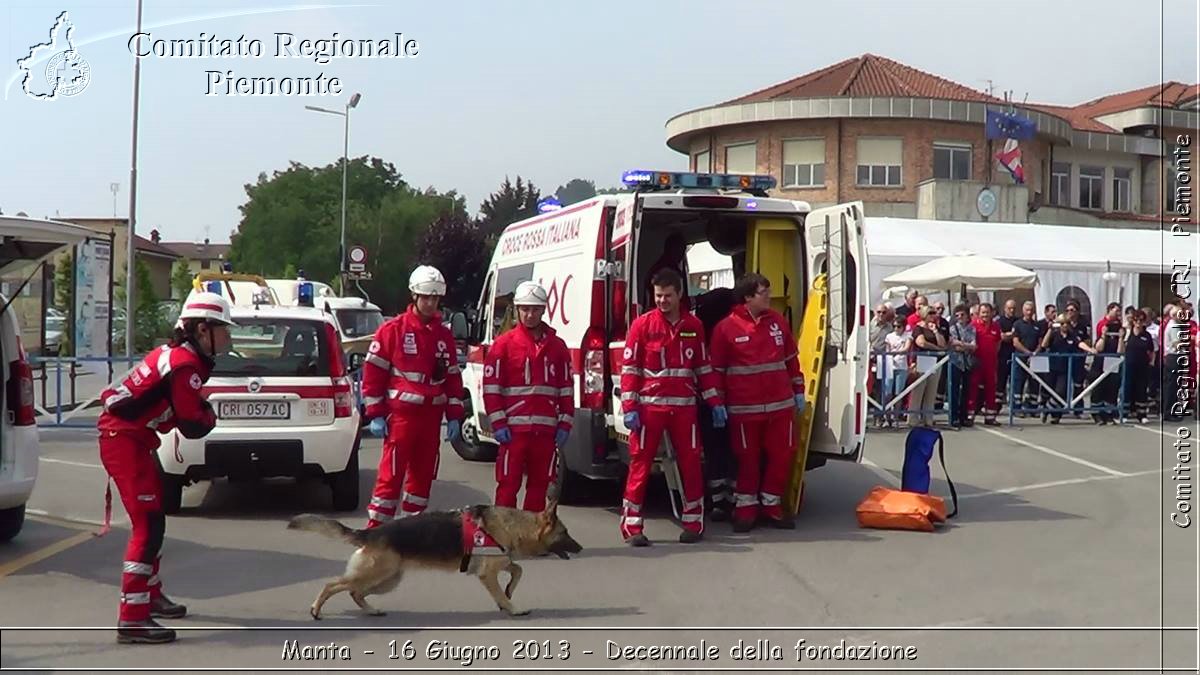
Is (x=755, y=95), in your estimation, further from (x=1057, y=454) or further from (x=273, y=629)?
(x=273, y=629)

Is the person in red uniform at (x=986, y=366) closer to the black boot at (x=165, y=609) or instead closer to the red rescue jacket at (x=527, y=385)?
the red rescue jacket at (x=527, y=385)

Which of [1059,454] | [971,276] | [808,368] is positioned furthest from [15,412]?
[971,276]

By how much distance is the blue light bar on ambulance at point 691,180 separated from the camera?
9.31m

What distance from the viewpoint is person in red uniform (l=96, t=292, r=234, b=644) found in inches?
235

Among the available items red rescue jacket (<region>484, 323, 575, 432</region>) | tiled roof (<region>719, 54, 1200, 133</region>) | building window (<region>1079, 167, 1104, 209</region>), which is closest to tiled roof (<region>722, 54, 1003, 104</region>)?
tiled roof (<region>719, 54, 1200, 133</region>)

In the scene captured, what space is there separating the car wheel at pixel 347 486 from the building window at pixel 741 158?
30688mm

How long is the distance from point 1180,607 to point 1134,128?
162 ft

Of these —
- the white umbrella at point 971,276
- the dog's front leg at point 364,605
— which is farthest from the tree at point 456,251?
the dog's front leg at point 364,605

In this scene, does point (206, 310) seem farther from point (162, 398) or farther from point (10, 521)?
point (10, 521)

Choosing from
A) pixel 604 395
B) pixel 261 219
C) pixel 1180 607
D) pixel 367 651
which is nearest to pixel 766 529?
pixel 604 395

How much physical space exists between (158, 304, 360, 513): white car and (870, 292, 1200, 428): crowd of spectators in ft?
29.4

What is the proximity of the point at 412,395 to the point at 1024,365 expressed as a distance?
480 inches

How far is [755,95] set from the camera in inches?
1676

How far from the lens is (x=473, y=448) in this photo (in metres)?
13.2
